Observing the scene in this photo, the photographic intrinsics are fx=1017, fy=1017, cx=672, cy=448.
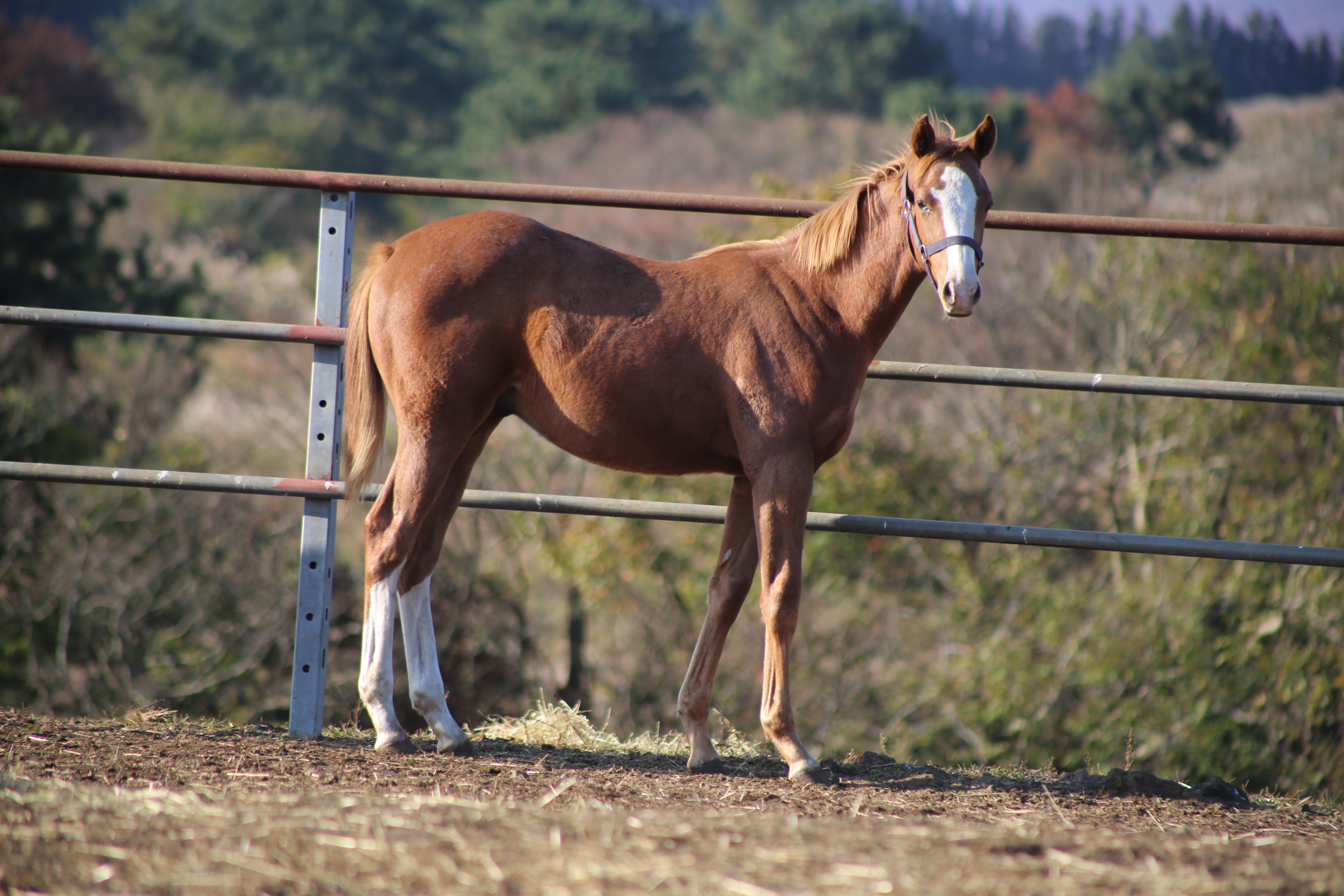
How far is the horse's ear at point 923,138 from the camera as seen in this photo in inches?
115

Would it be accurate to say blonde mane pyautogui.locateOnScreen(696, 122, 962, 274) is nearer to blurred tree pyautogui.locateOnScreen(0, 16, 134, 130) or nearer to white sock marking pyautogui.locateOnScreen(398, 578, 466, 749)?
white sock marking pyautogui.locateOnScreen(398, 578, 466, 749)

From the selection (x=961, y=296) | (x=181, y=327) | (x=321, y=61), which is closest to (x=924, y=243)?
(x=961, y=296)

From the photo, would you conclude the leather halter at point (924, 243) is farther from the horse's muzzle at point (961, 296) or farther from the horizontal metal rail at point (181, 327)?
the horizontal metal rail at point (181, 327)

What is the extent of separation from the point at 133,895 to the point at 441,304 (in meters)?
1.77

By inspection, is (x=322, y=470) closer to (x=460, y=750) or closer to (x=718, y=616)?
(x=460, y=750)

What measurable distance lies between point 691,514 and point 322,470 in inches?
48.7

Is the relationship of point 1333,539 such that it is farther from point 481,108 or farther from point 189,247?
point 481,108

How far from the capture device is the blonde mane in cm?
320

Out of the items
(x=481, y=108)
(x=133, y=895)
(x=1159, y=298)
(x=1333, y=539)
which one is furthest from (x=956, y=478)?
(x=481, y=108)

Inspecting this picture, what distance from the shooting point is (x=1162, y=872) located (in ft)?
6.64

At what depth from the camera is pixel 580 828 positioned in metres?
2.19

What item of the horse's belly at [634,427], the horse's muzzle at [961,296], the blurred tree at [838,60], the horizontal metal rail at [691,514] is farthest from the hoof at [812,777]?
the blurred tree at [838,60]

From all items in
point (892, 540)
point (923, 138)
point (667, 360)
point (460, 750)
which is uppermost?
point (923, 138)

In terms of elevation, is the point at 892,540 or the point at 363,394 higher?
the point at 363,394
